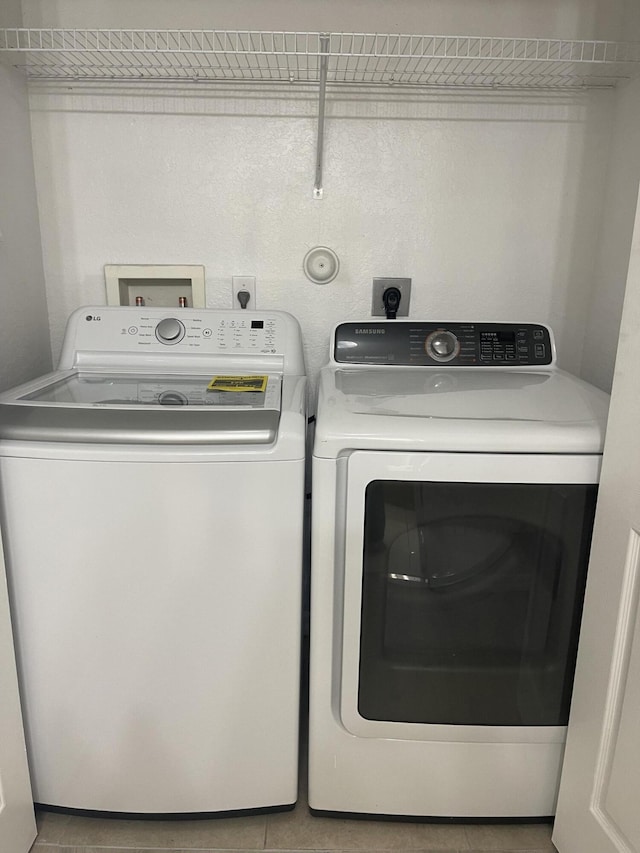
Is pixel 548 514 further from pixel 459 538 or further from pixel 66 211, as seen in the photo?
pixel 66 211

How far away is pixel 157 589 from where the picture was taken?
1155mm

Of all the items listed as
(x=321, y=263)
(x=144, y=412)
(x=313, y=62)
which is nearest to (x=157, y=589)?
(x=144, y=412)

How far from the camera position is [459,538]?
3.78 feet

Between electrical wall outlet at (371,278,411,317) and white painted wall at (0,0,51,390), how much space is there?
1016 mm

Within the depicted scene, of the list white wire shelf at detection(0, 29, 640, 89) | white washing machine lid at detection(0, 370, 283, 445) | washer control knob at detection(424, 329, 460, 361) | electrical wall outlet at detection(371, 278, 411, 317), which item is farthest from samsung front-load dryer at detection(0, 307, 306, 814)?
white wire shelf at detection(0, 29, 640, 89)

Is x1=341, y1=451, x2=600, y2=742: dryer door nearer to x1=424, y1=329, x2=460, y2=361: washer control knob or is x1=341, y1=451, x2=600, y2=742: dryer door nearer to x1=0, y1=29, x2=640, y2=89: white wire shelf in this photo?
x1=424, y1=329, x2=460, y2=361: washer control knob

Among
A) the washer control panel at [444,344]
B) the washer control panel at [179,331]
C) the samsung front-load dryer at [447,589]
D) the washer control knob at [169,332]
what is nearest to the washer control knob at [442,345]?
the washer control panel at [444,344]

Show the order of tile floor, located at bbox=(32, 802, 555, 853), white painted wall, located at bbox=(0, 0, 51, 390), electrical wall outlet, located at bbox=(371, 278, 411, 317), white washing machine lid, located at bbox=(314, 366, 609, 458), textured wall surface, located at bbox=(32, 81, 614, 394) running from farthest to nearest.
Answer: electrical wall outlet, located at bbox=(371, 278, 411, 317) < textured wall surface, located at bbox=(32, 81, 614, 394) < white painted wall, located at bbox=(0, 0, 51, 390) < tile floor, located at bbox=(32, 802, 555, 853) < white washing machine lid, located at bbox=(314, 366, 609, 458)

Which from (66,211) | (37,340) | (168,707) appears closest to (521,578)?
(168,707)

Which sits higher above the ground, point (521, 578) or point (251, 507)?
point (251, 507)

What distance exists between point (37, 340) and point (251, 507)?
1028 mm

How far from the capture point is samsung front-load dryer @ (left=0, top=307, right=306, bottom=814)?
1.09 meters

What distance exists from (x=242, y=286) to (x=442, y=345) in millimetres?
646

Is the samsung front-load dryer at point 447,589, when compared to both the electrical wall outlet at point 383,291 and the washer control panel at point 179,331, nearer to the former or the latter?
the washer control panel at point 179,331
